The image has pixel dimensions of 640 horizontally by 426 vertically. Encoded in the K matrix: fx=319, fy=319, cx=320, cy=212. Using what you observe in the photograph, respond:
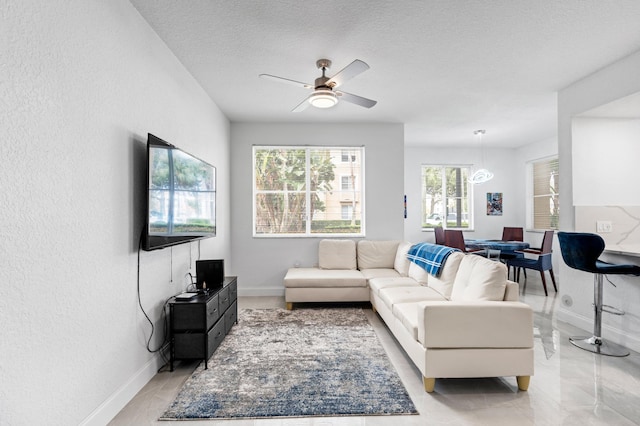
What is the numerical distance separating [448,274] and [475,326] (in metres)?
1.03

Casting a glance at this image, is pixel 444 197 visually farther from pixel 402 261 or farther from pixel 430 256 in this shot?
pixel 430 256

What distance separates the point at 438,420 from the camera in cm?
193

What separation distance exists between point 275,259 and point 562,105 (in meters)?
4.24

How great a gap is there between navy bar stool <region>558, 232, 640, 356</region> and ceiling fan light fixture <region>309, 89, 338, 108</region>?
2.55 meters

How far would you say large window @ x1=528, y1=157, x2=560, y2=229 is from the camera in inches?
245

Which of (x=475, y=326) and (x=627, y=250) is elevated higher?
(x=627, y=250)

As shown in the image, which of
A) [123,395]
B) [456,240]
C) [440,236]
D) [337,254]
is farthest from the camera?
[440,236]

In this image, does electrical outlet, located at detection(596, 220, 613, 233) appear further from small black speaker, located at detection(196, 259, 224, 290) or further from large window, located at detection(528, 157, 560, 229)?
small black speaker, located at detection(196, 259, 224, 290)

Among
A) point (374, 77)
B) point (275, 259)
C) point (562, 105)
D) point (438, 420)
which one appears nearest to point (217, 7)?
point (374, 77)

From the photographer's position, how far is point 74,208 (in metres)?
1.68

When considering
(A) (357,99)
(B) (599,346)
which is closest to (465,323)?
(B) (599,346)

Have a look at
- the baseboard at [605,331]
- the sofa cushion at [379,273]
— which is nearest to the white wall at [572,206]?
the baseboard at [605,331]

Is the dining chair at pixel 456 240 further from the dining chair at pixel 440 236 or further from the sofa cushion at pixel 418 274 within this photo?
the sofa cushion at pixel 418 274

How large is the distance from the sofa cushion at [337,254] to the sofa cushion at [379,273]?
0.81 feet
